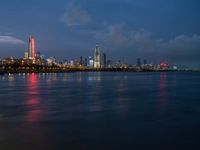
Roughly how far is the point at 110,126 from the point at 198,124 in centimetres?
464

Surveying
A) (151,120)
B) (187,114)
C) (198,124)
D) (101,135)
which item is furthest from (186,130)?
(187,114)

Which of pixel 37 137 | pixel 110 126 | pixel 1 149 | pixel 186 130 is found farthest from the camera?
pixel 110 126

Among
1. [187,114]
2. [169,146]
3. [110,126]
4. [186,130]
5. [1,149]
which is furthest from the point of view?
[187,114]

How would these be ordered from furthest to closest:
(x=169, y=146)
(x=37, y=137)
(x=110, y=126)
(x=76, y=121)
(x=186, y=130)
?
(x=76, y=121)
(x=110, y=126)
(x=186, y=130)
(x=37, y=137)
(x=169, y=146)

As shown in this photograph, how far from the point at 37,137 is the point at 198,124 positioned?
332 inches

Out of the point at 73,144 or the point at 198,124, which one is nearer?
the point at 73,144

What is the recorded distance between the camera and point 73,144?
40.1 feet

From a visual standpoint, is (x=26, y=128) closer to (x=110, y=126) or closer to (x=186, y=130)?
(x=110, y=126)

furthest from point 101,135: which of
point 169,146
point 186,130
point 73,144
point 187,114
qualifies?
point 187,114

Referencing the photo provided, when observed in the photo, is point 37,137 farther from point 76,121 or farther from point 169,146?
point 169,146

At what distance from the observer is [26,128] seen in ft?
49.9

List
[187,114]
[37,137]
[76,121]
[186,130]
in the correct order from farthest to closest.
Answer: [187,114] < [76,121] < [186,130] < [37,137]

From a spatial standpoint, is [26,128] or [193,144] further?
Result: [26,128]

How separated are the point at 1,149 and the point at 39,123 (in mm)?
5370
